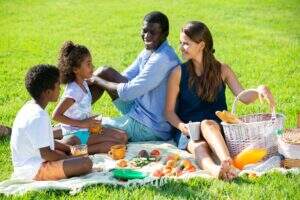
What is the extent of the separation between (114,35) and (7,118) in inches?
303

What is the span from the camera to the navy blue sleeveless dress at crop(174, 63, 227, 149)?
7488mm

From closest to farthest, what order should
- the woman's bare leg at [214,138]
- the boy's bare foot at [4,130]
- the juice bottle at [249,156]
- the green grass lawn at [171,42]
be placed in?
the green grass lawn at [171,42]
the woman's bare leg at [214,138]
the juice bottle at [249,156]
the boy's bare foot at [4,130]

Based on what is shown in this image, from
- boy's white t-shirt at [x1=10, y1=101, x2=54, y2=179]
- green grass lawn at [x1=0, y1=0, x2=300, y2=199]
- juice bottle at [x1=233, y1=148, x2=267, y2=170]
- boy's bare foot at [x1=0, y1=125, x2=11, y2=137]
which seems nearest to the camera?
green grass lawn at [x1=0, y1=0, x2=300, y2=199]

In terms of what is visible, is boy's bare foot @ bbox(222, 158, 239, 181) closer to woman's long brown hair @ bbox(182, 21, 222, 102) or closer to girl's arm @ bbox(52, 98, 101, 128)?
woman's long brown hair @ bbox(182, 21, 222, 102)

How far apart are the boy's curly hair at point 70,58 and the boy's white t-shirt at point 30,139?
1.04m

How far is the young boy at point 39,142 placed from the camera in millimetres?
6354

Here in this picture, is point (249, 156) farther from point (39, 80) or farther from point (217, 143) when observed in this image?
point (39, 80)

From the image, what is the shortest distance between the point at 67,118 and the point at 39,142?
107 centimetres

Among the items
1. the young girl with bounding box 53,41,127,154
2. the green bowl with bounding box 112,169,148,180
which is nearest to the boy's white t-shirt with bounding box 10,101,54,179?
the green bowl with bounding box 112,169,148,180

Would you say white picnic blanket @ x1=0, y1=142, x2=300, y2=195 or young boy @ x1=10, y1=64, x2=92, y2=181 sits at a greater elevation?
young boy @ x1=10, y1=64, x2=92, y2=181

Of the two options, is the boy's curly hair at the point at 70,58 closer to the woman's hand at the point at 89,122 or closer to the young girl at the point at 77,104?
the young girl at the point at 77,104

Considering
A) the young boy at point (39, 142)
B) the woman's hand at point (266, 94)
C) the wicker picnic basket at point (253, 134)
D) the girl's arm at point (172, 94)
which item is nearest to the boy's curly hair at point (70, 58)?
→ the young boy at point (39, 142)

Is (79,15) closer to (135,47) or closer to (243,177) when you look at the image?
(135,47)

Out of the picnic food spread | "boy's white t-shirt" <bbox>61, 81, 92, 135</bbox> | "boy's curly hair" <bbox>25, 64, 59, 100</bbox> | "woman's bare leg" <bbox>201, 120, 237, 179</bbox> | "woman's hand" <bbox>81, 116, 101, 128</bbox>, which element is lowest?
the picnic food spread
